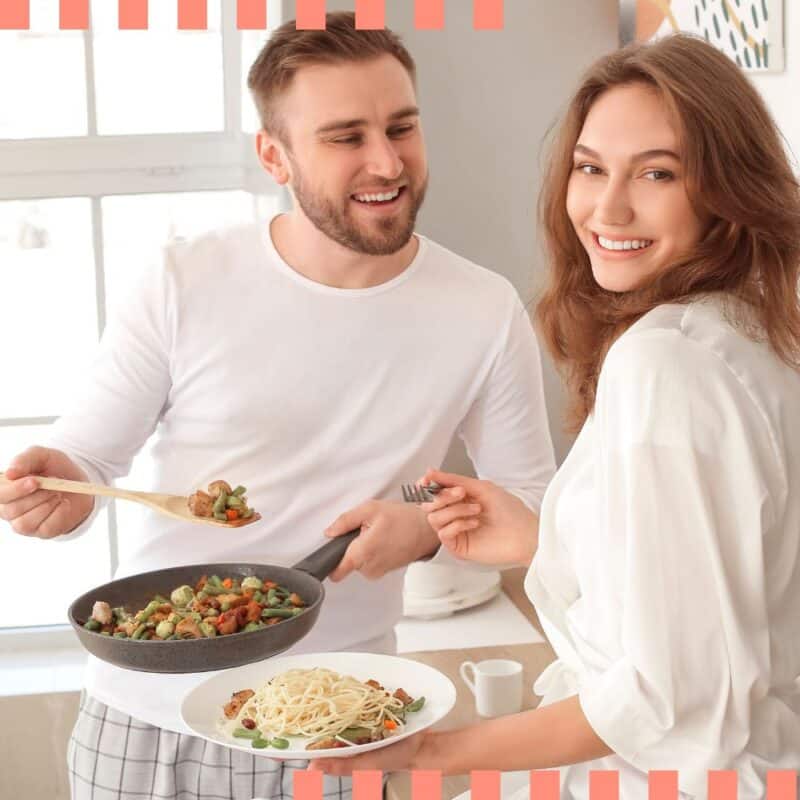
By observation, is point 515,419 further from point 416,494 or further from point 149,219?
point 149,219

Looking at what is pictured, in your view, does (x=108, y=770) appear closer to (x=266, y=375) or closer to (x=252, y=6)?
(x=266, y=375)

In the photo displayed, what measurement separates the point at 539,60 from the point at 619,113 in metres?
1.77

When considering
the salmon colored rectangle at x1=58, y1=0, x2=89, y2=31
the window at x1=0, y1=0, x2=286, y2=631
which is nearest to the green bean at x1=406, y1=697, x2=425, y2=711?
the window at x1=0, y1=0, x2=286, y2=631

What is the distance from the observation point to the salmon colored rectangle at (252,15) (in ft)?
10.5

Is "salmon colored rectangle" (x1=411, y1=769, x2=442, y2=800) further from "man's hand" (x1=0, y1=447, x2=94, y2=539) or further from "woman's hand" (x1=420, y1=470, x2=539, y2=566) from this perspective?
"man's hand" (x1=0, y1=447, x2=94, y2=539)

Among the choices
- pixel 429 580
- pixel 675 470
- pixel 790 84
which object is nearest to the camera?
pixel 675 470

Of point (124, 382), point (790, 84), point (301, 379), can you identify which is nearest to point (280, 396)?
point (301, 379)

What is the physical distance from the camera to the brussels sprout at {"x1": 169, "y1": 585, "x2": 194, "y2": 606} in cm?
188

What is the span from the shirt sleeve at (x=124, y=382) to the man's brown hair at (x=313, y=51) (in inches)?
13.8

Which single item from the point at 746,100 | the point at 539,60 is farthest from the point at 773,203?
the point at 539,60

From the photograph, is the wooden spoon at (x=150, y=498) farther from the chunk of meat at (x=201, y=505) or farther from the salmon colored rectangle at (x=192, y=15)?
the salmon colored rectangle at (x=192, y=15)

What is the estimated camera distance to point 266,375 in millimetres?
2148

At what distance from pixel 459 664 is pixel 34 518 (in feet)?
3.20

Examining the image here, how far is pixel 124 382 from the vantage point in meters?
2.15
